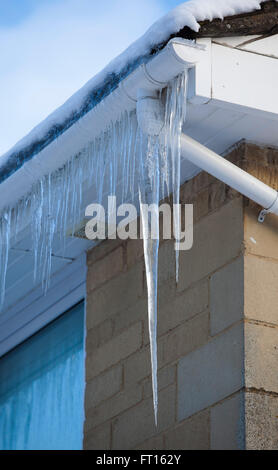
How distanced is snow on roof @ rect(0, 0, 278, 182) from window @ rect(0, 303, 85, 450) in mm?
1282

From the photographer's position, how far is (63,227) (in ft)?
17.6

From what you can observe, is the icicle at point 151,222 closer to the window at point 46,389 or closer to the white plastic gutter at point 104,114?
the white plastic gutter at point 104,114

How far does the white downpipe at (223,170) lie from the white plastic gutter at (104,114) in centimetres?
25

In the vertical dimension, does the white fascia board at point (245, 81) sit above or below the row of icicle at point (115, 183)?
above

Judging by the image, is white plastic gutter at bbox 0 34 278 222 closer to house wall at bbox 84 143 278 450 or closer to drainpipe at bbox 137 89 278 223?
drainpipe at bbox 137 89 278 223

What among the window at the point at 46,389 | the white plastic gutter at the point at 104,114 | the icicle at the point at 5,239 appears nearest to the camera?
the white plastic gutter at the point at 104,114

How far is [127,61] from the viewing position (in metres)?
4.41

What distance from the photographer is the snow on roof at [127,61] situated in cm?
430

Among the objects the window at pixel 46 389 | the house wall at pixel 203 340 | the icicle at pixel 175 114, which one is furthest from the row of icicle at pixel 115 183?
the window at pixel 46 389


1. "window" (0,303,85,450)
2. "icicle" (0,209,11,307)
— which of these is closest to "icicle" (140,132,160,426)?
"icicle" (0,209,11,307)

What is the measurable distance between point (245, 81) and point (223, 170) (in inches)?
13.3

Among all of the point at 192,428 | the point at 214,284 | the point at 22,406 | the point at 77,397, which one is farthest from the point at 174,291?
the point at 22,406

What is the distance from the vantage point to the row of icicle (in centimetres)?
448

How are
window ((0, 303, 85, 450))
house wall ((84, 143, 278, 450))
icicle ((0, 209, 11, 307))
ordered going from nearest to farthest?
house wall ((84, 143, 278, 450)) < icicle ((0, 209, 11, 307)) < window ((0, 303, 85, 450))
